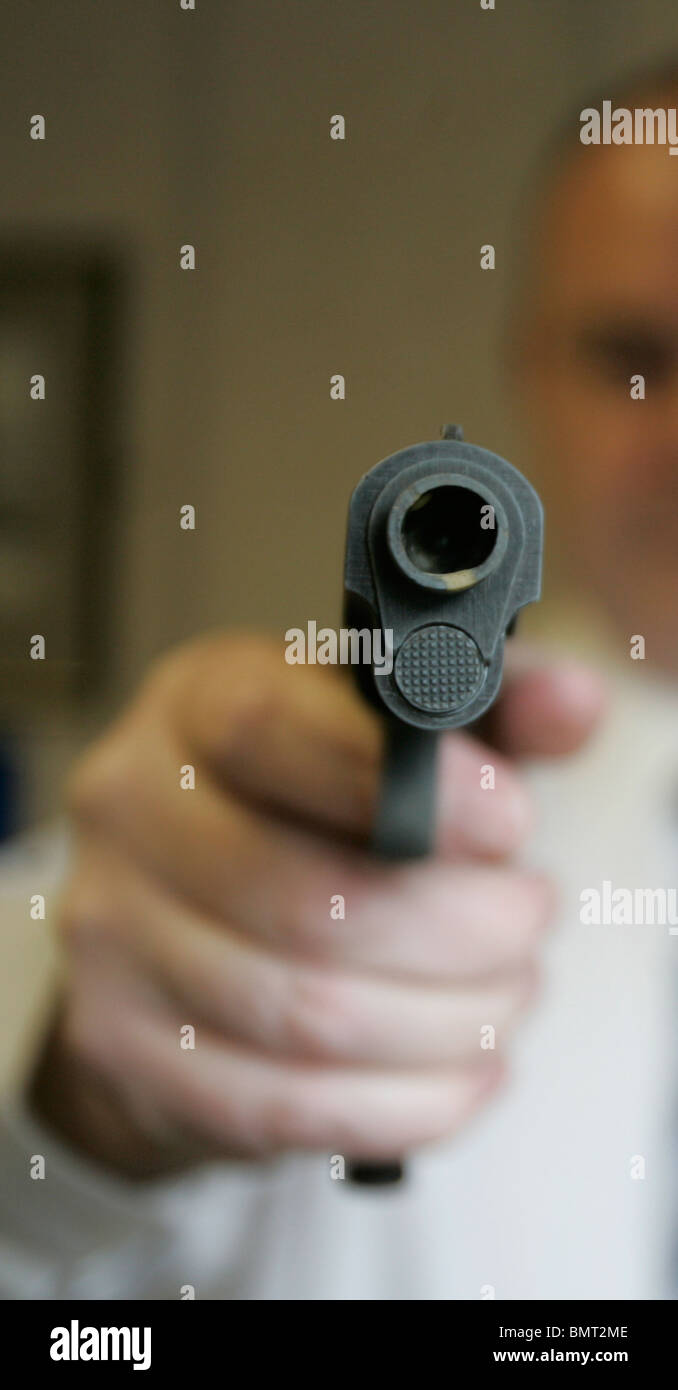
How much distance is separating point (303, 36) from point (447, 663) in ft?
2.94

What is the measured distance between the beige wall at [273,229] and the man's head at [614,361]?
0.24 meters

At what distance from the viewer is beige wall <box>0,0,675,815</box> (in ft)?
2.64

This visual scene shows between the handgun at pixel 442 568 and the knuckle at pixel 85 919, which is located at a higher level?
the handgun at pixel 442 568

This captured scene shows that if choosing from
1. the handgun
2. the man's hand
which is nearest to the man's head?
the man's hand

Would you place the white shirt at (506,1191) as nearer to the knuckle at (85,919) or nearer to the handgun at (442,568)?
the knuckle at (85,919)

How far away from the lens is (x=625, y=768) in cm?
58

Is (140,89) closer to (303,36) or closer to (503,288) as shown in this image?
(303,36)

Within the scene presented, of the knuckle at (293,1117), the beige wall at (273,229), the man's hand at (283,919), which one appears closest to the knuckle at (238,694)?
the man's hand at (283,919)

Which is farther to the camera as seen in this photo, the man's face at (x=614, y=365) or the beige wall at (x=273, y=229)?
the beige wall at (x=273, y=229)

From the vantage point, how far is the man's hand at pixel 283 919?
250 millimetres

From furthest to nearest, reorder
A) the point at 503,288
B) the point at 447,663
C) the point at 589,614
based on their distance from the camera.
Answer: the point at 503,288 → the point at 589,614 → the point at 447,663

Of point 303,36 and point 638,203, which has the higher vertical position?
point 303,36

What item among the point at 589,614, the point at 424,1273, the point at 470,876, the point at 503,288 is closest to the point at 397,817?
the point at 470,876

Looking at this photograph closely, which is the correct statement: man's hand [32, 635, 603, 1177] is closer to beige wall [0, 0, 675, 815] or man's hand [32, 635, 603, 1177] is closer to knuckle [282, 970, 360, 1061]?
knuckle [282, 970, 360, 1061]
